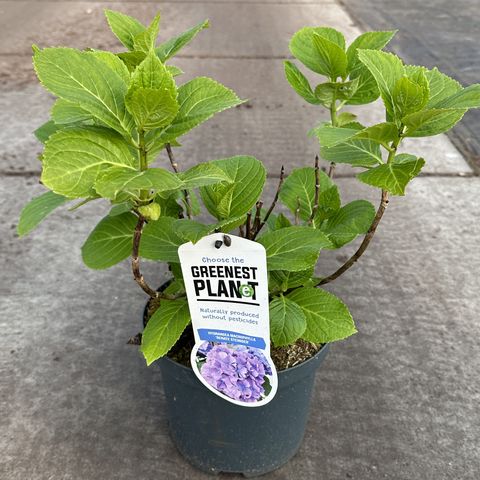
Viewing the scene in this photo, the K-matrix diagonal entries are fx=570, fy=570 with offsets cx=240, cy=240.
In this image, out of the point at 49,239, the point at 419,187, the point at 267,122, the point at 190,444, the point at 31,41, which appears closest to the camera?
the point at 190,444

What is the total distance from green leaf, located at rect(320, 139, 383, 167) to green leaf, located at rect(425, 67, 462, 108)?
0.13 metres

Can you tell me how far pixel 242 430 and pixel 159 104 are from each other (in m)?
0.80

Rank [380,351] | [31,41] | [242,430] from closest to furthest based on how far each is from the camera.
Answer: [242,430], [380,351], [31,41]

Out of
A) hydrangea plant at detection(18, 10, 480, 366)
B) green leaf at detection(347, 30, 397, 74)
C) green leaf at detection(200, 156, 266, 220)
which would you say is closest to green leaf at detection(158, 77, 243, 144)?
hydrangea plant at detection(18, 10, 480, 366)

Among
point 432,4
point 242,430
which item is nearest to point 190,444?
point 242,430

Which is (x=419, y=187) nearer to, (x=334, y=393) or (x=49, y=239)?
(x=334, y=393)

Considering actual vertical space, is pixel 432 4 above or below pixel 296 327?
below

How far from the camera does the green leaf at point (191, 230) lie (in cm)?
91

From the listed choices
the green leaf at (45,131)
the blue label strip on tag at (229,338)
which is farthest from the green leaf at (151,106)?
the blue label strip on tag at (229,338)

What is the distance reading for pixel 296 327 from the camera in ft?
3.56

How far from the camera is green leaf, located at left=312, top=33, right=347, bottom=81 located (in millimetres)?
1051

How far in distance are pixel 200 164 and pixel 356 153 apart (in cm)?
33

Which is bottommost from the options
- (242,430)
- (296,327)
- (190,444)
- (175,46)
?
(190,444)

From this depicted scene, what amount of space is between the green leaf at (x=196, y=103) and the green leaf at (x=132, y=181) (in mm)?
98
